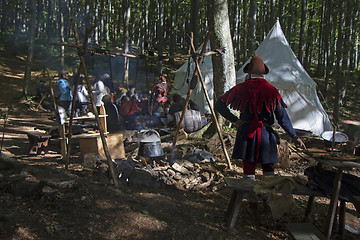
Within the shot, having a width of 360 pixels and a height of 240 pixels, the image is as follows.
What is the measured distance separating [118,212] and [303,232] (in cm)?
185

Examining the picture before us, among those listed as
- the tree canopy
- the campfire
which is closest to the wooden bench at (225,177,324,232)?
the campfire

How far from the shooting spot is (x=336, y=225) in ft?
10.6

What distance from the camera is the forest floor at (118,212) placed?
277 cm

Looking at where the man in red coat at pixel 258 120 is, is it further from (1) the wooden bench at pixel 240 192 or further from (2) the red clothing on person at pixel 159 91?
(2) the red clothing on person at pixel 159 91

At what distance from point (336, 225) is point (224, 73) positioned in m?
4.52

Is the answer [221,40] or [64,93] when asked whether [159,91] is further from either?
[221,40]

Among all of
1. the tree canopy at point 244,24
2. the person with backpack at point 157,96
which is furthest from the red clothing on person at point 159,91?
the tree canopy at point 244,24

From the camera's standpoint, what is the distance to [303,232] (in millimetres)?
2715

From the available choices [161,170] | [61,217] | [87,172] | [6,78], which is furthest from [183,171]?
[6,78]

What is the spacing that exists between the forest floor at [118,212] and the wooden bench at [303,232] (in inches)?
11.6

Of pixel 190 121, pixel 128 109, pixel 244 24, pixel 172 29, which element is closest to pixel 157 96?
pixel 128 109

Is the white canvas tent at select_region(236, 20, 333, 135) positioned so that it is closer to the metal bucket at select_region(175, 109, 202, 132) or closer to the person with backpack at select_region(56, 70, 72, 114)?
the metal bucket at select_region(175, 109, 202, 132)

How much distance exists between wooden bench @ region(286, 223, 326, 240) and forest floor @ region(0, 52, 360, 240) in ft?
0.97

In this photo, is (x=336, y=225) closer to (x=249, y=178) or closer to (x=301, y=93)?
(x=249, y=178)
